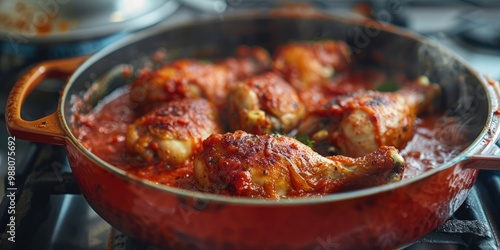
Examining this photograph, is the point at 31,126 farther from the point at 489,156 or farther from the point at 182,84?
the point at 489,156

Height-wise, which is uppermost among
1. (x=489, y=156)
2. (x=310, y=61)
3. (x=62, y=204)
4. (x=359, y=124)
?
(x=489, y=156)

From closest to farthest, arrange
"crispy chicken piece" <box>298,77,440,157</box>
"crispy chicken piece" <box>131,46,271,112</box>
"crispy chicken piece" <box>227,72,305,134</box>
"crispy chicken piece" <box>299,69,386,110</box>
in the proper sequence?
"crispy chicken piece" <box>298,77,440,157</box> < "crispy chicken piece" <box>227,72,305,134</box> < "crispy chicken piece" <box>131,46,271,112</box> < "crispy chicken piece" <box>299,69,386,110</box>

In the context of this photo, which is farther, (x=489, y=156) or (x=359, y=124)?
(x=359, y=124)

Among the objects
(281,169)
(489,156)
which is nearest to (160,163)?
(281,169)

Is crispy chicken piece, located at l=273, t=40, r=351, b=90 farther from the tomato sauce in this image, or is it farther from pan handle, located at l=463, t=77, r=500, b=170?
pan handle, located at l=463, t=77, r=500, b=170

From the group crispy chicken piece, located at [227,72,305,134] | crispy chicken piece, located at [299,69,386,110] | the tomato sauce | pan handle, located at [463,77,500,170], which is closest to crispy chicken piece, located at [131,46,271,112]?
the tomato sauce
